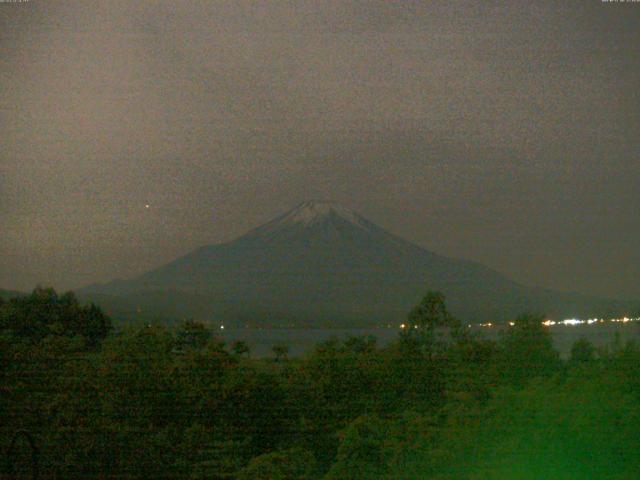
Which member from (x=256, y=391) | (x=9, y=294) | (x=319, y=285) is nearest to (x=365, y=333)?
(x=256, y=391)

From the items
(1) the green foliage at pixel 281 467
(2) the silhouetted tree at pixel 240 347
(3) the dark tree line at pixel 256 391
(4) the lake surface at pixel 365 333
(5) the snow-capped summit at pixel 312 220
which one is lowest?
(1) the green foliage at pixel 281 467

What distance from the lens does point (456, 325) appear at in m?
3.60

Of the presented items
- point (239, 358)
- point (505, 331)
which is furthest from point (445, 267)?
point (239, 358)

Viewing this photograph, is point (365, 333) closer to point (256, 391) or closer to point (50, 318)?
point (256, 391)

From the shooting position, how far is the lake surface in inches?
116

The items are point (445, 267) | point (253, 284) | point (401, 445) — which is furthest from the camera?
point (253, 284)

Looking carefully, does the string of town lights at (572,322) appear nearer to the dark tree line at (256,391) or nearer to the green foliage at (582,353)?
the dark tree line at (256,391)

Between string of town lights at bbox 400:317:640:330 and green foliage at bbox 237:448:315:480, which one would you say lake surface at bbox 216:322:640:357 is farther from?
green foliage at bbox 237:448:315:480

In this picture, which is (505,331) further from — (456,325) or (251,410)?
(251,410)

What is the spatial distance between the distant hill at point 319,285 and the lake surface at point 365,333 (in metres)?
0.20

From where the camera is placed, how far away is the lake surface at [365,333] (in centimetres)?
294

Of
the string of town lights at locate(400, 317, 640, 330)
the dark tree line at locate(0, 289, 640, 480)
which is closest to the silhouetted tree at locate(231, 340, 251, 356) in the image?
the dark tree line at locate(0, 289, 640, 480)

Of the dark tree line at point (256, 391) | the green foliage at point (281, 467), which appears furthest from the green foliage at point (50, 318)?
the green foliage at point (281, 467)

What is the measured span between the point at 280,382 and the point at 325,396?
26 centimetres
